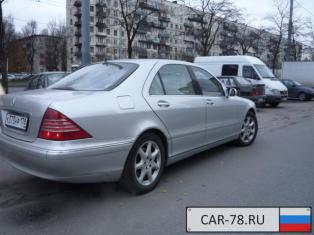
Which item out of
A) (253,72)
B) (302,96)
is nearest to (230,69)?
(253,72)

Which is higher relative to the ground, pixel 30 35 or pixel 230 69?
pixel 30 35

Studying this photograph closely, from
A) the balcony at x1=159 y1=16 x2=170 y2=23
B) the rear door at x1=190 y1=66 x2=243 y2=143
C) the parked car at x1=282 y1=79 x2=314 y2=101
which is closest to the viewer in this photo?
the rear door at x1=190 y1=66 x2=243 y2=143

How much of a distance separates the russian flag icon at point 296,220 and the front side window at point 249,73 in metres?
13.3

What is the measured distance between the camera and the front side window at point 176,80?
444 centimetres

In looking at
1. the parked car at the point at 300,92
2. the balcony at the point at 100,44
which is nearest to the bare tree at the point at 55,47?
the balcony at the point at 100,44

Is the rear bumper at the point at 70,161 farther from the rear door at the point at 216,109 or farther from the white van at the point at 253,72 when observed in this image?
the white van at the point at 253,72

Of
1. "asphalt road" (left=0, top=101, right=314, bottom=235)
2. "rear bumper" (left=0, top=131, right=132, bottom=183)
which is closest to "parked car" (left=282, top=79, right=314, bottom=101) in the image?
"asphalt road" (left=0, top=101, right=314, bottom=235)

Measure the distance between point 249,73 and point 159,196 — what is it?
13327mm

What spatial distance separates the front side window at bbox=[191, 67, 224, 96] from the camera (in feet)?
16.9

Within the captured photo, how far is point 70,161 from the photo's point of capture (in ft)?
10.6

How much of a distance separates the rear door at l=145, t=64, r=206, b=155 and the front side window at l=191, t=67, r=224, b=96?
0.68 feet

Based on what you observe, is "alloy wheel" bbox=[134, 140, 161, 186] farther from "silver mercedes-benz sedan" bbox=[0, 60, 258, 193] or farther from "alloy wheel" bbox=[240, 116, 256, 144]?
"alloy wheel" bbox=[240, 116, 256, 144]

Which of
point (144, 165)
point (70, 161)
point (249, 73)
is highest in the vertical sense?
point (249, 73)

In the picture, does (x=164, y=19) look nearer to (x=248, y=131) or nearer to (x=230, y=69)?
(x=230, y=69)
